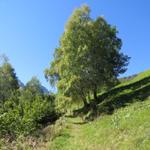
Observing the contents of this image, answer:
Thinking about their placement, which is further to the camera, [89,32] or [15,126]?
[89,32]

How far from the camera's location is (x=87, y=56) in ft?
152

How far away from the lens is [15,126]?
32469 millimetres

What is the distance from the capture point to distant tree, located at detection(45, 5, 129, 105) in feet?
150

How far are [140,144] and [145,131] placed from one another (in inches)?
85.7

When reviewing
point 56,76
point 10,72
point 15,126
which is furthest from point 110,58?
point 10,72

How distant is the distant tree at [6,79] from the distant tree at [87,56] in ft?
120

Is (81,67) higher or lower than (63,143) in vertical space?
higher

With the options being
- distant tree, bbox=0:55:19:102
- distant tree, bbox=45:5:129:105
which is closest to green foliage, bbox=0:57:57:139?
distant tree, bbox=45:5:129:105

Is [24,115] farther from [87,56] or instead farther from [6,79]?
[6,79]

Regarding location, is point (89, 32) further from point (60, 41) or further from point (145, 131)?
point (145, 131)

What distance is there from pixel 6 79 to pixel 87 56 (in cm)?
4430

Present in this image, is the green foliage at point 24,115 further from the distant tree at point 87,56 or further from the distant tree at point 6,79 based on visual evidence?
the distant tree at point 6,79

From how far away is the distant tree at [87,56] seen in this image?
45.8 meters

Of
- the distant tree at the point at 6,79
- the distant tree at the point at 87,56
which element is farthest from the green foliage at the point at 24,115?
the distant tree at the point at 6,79
